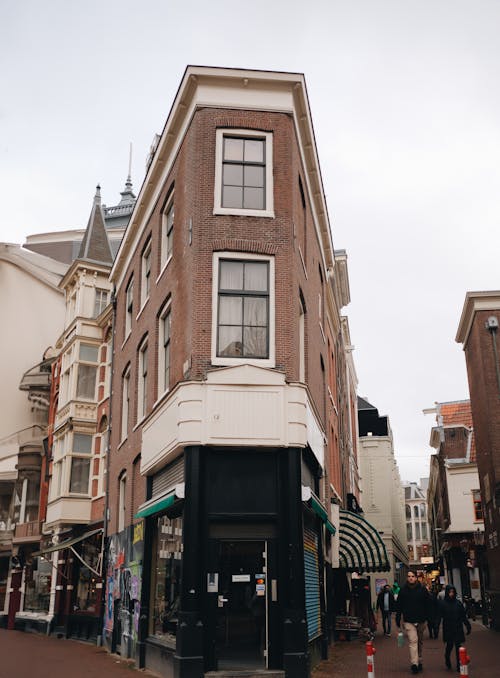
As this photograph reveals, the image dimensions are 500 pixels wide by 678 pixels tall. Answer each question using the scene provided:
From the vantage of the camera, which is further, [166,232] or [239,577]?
[166,232]

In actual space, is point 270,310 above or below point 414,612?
above

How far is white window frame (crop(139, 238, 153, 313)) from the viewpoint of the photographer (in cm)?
2262

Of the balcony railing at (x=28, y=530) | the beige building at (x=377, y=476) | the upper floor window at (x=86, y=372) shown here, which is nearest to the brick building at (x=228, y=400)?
the upper floor window at (x=86, y=372)

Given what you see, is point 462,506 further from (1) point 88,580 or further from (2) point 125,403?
(2) point 125,403

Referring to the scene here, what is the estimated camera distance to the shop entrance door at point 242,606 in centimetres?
1408

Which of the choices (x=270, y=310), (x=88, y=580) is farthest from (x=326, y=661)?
(x=88, y=580)

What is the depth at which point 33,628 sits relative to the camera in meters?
32.8

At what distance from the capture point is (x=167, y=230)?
20484 mm

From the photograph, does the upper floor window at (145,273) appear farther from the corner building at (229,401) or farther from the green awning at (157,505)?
the green awning at (157,505)

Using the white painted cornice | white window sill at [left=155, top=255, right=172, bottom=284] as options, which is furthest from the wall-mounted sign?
the white painted cornice

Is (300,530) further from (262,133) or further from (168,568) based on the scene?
(262,133)

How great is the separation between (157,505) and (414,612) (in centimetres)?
597

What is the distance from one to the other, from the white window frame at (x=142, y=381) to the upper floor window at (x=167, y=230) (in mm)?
2743

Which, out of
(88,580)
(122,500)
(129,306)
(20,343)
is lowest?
(88,580)
